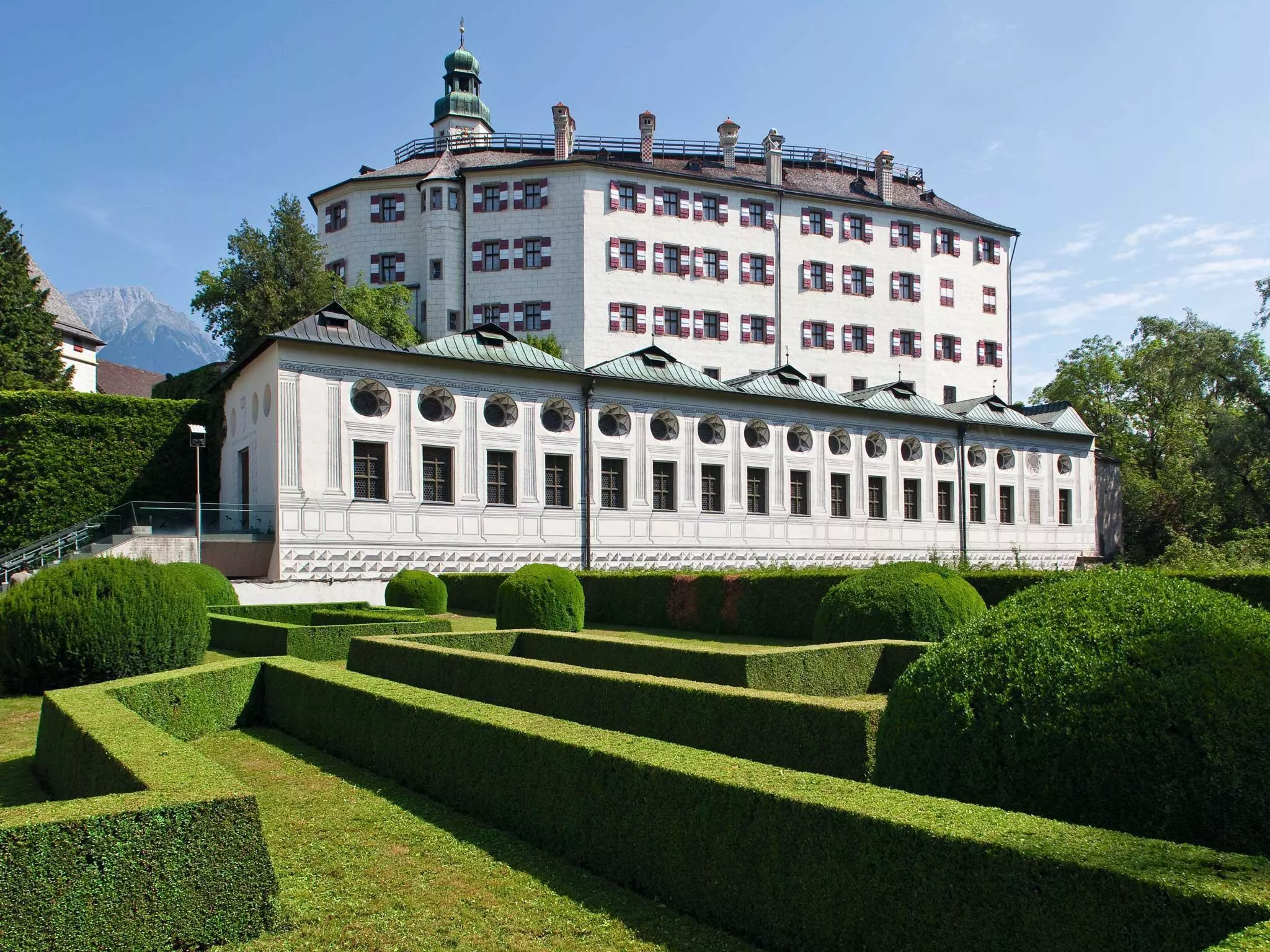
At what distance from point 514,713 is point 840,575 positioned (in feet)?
47.1

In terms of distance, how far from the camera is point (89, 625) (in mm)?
12312

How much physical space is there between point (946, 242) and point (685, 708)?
50.7m

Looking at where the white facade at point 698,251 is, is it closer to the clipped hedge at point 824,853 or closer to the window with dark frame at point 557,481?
the window with dark frame at point 557,481

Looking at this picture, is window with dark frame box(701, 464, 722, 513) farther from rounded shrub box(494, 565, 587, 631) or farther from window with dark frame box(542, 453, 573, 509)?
rounded shrub box(494, 565, 587, 631)

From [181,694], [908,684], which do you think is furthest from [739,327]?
[908,684]

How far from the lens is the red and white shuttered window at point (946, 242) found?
2131 inches

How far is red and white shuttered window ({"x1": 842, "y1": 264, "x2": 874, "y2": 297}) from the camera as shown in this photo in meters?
51.4

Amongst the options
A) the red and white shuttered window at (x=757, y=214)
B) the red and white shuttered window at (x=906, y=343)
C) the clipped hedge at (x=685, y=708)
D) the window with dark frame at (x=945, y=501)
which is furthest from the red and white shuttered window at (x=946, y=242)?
the clipped hedge at (x=685, y=708)

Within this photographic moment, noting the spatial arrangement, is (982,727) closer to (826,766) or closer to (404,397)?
(826,766)

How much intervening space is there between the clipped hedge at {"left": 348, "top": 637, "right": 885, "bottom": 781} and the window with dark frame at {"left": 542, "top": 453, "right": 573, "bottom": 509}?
19627 mm

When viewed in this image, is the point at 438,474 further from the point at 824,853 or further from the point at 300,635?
the point at 824,853

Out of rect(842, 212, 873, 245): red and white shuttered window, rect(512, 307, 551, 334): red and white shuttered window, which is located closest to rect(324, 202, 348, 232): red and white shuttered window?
rect(512, 307, 551, 334): red and white shuttered window

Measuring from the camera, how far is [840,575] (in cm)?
2103

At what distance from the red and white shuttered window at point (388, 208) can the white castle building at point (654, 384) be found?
0.13 meters
